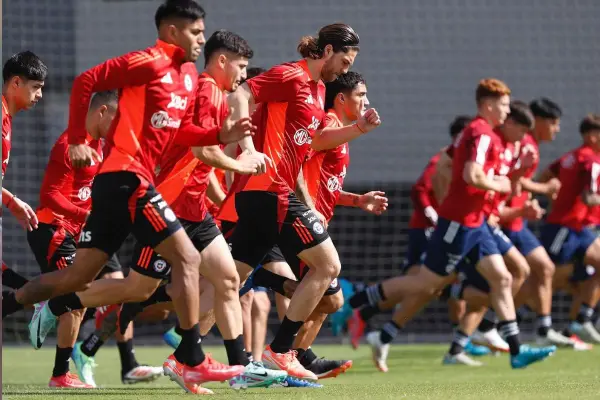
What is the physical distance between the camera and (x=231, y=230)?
8047mm

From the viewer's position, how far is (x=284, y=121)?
719 cm

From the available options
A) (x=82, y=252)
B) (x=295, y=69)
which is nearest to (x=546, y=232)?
(x=295, y=69)

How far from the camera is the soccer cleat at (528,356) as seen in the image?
9.12 m

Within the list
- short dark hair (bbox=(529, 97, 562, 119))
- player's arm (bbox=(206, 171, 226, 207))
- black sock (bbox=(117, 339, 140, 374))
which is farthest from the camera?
short dark hair (bbox=(529, 97, 562, 119))

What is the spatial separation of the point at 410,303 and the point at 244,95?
3.82 metres

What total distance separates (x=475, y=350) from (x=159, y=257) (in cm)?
567

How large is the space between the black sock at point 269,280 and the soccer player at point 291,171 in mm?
630

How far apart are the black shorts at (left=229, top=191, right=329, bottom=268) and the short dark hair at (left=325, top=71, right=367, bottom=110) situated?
135cm

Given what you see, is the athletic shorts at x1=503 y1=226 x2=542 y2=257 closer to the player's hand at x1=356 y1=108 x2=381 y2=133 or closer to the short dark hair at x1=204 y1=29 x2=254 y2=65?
the player's hand at x1=356 y1=108 x2=381 y2=133

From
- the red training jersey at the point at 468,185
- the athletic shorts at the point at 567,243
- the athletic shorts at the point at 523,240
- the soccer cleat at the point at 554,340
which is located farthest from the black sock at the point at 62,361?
the athletic shorts at the point at 567,243

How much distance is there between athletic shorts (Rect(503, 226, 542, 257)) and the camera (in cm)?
1175

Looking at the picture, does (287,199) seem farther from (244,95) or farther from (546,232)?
(546,232)

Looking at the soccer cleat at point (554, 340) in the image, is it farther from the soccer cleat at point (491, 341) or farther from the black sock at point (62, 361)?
the black sock at point (62, 361)

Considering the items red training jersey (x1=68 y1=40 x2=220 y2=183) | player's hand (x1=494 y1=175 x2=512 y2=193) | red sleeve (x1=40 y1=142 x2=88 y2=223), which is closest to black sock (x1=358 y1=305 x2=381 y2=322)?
player's hand (x1=494 y1=175 x2=512 y2=193)
